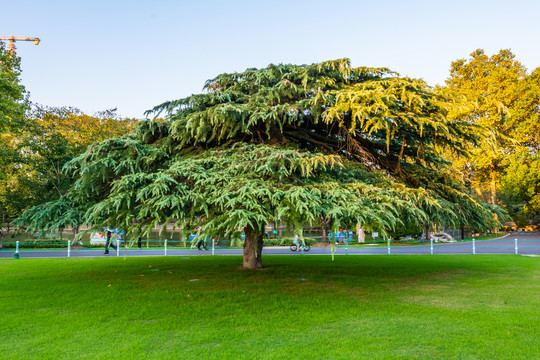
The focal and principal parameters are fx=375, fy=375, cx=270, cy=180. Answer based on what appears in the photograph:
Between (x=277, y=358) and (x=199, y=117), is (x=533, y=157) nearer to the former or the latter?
(x=199, y=117)

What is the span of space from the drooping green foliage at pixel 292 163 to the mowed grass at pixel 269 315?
5.62 ft

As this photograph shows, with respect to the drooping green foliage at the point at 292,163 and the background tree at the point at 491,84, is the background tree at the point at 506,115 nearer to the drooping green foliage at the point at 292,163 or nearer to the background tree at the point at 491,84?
the background tree at the point at 491,84

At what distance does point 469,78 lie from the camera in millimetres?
33688

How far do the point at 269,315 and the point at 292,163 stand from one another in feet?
10.1

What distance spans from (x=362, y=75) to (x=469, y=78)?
28600mm

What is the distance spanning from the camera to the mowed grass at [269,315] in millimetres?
5289

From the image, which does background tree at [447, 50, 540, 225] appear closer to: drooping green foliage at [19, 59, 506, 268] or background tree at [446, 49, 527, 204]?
background tree at [446, 49, 527, 204]

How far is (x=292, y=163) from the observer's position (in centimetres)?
789

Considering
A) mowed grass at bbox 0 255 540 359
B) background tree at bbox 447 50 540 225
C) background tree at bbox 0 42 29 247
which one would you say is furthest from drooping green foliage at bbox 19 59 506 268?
background tree at bbox 447 50 540 225

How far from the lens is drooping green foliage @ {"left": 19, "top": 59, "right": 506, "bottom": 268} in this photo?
731 centimetres

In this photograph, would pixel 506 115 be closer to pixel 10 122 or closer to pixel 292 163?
pixel 292 163

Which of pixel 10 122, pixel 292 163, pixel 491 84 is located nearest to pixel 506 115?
pixel 491 84

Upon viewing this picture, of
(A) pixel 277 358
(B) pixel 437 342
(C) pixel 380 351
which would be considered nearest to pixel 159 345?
(A) pixel 277 358

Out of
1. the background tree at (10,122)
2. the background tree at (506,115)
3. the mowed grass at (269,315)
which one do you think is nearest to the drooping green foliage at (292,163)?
the mowed grass at (269,315)
